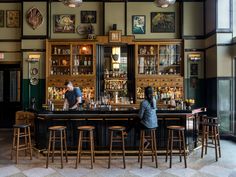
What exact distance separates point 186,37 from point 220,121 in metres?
3.02

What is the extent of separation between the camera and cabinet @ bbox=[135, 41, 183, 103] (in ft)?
27.2

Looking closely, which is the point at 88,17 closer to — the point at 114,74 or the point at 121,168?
the point at 114,74

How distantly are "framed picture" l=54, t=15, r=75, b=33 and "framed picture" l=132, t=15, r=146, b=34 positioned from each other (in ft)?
6.95

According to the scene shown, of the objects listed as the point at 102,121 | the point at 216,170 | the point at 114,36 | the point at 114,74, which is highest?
the point at 114,36

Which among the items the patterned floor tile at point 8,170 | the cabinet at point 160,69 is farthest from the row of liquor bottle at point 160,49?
the patterned floor tile at point 8,170

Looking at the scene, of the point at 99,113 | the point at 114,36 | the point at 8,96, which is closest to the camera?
the point at 99,113

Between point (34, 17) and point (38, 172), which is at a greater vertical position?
point (34, 17)

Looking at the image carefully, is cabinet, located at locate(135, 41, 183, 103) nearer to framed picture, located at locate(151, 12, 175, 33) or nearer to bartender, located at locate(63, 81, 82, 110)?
framed picture, located at locate(151, 12, 175, 33)

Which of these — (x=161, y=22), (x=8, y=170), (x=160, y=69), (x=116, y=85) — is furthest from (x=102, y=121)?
(x=161, y=22)

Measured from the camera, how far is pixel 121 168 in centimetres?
497

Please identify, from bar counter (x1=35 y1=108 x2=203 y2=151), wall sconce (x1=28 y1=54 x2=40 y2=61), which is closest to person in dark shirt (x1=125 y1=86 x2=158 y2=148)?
bar counter (x1=35 y1=108 x2=203 y2=151)

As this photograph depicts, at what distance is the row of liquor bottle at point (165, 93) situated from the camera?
27.4 feet

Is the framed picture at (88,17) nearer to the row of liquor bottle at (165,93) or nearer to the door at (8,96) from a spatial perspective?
the row of liquor bottle at (165,93)

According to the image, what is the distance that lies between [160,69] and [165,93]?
0.84 metres
